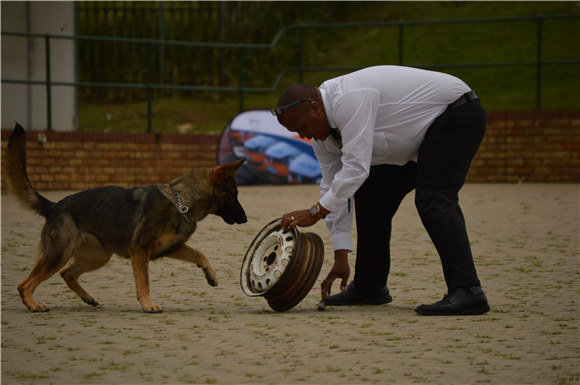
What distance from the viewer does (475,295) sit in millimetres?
5695

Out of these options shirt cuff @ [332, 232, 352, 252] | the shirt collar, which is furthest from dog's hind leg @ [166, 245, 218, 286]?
the shirt collar

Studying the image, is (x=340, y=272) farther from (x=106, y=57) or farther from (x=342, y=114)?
(x=106, y=57)

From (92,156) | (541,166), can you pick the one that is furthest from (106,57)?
(541,166)

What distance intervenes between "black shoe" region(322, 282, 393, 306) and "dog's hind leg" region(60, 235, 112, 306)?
179 cm

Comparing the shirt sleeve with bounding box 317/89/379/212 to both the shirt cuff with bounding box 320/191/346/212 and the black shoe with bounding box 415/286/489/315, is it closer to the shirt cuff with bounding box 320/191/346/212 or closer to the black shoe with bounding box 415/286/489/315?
the shirt cuff with bounding box 320/191/346/212

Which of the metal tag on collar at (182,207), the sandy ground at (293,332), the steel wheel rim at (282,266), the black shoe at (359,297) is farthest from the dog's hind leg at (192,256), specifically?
the black shoe at (359,297)

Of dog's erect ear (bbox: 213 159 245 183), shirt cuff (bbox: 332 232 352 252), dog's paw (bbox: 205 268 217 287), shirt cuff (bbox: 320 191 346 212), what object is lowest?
dog's paw (bbox: 205 268 217 287)

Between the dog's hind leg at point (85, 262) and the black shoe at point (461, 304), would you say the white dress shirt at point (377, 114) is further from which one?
the dog's hind leg at point (85, 262)

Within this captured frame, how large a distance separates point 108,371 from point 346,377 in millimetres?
1204

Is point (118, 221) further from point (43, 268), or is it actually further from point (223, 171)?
point (223, 171)

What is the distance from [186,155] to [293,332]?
1252 centimetres

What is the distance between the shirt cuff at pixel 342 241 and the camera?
604 centimetres

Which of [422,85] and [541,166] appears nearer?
[422,85]

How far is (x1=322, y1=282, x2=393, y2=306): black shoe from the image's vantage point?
6.34 m
